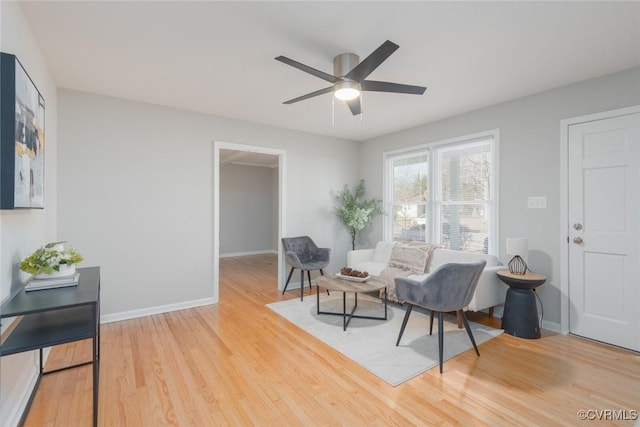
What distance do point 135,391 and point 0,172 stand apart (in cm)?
163

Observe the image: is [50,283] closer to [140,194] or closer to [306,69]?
[140,194]

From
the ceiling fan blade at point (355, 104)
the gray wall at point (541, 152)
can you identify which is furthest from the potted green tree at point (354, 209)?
the ceiling fan blade at point (355, 104)

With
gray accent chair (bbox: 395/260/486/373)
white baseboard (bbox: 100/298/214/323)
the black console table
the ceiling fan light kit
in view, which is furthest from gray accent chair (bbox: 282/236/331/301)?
the black console table

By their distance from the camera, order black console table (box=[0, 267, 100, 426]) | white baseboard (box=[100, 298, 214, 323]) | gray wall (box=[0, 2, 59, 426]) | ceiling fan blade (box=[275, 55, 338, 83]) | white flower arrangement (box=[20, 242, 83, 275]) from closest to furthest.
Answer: black console table (box=[0, 267, 100, 426]), gray wall (box=[0, 2, 59, 426]), white flower arrangement (box=[20, 242, 83, 275]), ceiling fan blade (box=[275, 55, 338, 83]), white baseboard (box=[100, 298, 214, 323])

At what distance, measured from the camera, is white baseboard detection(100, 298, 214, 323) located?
3.43 meters

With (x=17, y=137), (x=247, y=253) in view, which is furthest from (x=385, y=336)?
(x=247, y=253)

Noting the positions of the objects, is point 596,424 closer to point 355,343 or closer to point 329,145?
point 355,343

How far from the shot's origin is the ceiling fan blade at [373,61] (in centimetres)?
187

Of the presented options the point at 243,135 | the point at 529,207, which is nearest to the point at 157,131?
the point at 243,135

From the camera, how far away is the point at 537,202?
11.0ft

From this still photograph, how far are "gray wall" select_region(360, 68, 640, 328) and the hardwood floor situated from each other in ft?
2.96

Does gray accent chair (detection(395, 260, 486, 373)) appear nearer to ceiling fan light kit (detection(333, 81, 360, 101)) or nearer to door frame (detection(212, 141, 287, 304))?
ceiling fan light kit (detection(333, 81, 360, 101))

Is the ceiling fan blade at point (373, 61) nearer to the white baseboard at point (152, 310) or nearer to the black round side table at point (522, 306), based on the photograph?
the black round side table at point (522, 306)

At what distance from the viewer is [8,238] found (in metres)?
1.71
